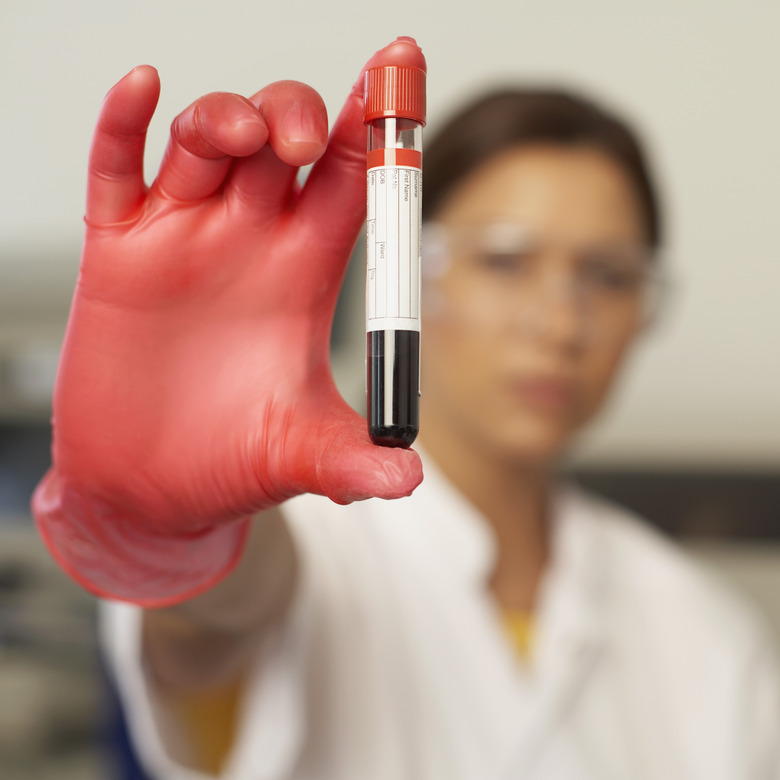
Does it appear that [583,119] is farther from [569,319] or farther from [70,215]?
[70,215]

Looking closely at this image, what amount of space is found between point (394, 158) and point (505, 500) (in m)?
0.76

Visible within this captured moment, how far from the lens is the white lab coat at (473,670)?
719 mm

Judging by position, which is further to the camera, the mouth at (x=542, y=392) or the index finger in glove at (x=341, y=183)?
the mouth at (x=542, y=392)

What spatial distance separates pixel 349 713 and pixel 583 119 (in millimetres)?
715

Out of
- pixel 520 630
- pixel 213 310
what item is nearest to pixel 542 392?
pixel 520 630

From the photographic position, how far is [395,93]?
1.20 ft

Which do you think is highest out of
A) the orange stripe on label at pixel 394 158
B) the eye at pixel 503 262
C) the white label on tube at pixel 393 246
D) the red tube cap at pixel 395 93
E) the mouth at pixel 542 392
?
the red tube cap at pixel 395 93

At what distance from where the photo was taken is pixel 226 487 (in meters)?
0.41

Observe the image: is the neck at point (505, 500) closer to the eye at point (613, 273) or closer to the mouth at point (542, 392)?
the mouth at point (542, 392)

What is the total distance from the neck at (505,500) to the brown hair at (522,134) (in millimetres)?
308

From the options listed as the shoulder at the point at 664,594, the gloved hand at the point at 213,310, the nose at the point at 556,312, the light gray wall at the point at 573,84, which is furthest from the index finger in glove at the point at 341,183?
the light gray wall at the point at 573,84

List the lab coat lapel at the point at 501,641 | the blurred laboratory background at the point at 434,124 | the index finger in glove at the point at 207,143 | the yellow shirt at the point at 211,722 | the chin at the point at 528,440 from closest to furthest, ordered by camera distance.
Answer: the index finger in glove at the point at 207,143 → the yellow shirt at the point at 211,722 → the lab coat lapel at the point at 501,641 → the chin at the point at 528,440 → the blurred laboratory background at the point at 434,124

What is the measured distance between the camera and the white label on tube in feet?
1.19

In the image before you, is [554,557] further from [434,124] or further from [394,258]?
[394,258]
